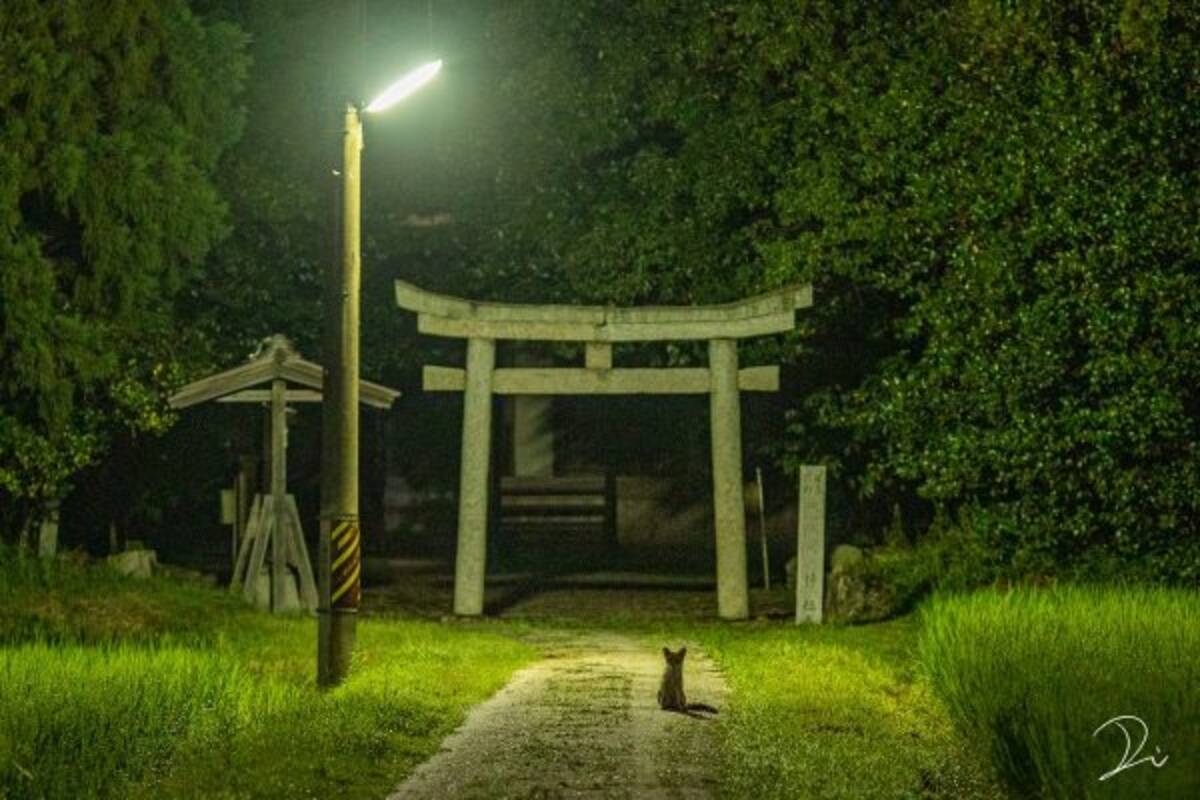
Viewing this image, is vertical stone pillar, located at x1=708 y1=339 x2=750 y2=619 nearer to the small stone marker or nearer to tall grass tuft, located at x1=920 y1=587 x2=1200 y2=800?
the small stone marker

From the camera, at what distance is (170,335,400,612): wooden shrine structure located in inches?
1070

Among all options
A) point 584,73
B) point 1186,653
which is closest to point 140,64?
point 584,73

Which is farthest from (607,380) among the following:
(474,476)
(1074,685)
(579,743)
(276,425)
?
(1074,685)

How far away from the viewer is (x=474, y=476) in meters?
27.2

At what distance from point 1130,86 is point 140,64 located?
12.6 meters

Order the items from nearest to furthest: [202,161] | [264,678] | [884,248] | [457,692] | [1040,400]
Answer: [457,692] → [264,678] → [1040,400] → [884,248] → [202,161]

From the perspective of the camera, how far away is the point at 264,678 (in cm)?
1917

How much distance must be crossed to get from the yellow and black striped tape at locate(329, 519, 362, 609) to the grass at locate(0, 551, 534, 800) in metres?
0.67

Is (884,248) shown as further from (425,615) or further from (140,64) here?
(140,64)

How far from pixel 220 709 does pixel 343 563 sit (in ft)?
9.97

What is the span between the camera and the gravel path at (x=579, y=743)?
12.5 metres

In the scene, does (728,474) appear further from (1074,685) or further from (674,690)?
(1074,685)

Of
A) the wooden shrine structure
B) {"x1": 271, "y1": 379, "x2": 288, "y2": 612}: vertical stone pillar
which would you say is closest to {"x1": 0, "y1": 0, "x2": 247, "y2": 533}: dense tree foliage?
the wooden shrine structure

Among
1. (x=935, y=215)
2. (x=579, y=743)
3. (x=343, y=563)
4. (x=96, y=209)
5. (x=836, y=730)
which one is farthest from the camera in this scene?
(x=96, y=209)
